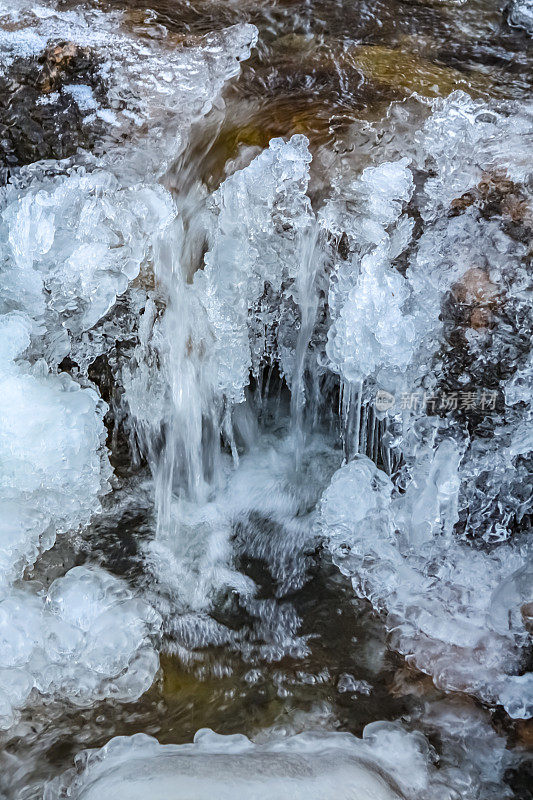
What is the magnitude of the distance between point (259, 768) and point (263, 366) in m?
1.66

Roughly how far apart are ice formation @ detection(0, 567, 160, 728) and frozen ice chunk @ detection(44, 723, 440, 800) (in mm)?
221

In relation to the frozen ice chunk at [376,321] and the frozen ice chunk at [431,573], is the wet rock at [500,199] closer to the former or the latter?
the frozen ice chunk at [376,321]

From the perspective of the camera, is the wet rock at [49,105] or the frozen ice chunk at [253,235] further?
the wet rock at [49,105]

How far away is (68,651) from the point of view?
2.29 m

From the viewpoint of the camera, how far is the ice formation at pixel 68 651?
7.41 feet

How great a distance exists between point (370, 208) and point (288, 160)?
1.16 feet

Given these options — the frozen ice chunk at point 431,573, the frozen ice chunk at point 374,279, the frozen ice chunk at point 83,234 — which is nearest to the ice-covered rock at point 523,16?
the frozen ice chunk at point 374,279

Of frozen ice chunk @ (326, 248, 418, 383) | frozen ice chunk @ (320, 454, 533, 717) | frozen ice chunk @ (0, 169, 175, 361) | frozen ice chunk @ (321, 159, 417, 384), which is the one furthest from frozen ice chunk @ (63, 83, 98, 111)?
frozen ice chunk @ (320, 454, 533, 717)

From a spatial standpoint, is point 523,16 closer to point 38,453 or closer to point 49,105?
point 49,105

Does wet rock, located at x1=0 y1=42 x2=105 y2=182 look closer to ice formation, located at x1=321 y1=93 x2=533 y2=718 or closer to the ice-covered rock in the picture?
ice formation, located at x1=321 y1=93 x2=533 y2=718

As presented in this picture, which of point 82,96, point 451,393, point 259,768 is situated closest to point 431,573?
point 451,393

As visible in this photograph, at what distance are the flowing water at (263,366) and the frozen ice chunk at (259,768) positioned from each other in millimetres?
16

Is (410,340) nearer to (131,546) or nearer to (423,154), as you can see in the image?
(423,154)

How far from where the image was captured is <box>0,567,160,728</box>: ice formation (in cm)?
226
